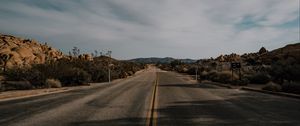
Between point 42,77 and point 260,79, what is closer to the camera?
point 42,77

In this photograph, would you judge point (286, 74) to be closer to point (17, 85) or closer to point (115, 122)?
point (17, 85)

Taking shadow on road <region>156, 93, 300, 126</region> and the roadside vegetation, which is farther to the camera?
the roadside vegetation

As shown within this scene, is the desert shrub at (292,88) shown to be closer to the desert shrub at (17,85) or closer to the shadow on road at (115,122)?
the shadow on road at (115,122)

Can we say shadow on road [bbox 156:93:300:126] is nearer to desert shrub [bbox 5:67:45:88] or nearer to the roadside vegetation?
the roadside vegetation

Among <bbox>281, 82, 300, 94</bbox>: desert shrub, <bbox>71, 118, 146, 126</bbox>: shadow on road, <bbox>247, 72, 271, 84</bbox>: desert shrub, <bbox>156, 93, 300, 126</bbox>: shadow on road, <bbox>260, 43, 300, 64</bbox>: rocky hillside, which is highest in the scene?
<bbox>260, 43, 300, 64</bbox>: rocky hillside

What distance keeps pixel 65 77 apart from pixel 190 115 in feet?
97.8

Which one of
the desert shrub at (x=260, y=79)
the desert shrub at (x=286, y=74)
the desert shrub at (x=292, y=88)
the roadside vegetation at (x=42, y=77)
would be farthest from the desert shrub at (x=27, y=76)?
the desert shrub at (x=286, y=74)

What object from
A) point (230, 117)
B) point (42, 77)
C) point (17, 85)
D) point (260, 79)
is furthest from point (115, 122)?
point (260, 79)

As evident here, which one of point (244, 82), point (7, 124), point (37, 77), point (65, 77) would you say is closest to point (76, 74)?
point (65, 77)

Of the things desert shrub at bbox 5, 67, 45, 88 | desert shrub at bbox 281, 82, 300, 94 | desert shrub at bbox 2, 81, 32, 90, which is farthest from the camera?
desert shrub at bbox 5, 67, 45, 88

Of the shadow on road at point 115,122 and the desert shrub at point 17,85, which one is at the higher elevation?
the desert shrub at point 17,85

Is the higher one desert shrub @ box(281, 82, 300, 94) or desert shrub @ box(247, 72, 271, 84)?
desert shrub @ box(247, 72, 271, 84)

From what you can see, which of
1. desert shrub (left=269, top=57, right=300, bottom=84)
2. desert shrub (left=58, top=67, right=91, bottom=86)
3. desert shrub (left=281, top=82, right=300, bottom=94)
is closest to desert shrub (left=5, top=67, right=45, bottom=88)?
desert shrub (left=58, top=67, right=91, bottom=86)

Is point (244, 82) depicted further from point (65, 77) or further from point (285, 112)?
point (285, 112)
